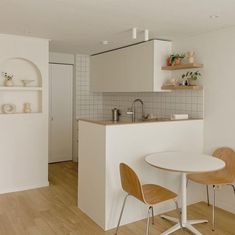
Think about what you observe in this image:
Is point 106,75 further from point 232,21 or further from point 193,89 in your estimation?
point 232,21

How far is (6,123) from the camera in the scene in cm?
388

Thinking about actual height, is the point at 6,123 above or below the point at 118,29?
below

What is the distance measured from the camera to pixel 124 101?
5297 mm

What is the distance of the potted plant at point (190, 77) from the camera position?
372 centimetres

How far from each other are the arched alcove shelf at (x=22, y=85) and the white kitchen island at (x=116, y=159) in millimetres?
1280

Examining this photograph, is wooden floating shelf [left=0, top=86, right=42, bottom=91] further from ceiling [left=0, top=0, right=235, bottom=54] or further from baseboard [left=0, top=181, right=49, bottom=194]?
baseboard [left=0, top=181, right=49, bottom=194]

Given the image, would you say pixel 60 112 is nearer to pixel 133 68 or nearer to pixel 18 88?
pixel 18 88

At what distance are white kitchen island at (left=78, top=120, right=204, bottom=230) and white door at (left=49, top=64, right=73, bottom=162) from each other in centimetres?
240

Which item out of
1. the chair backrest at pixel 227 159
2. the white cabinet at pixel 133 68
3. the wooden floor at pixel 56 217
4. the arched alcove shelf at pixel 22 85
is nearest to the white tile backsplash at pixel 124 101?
the white cabinet at pixel 133 68

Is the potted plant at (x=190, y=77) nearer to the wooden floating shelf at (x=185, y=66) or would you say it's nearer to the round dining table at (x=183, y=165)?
the wooden floating shelf at (x=185, y=66)

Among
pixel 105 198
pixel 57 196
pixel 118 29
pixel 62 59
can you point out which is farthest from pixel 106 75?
pixel 105 198

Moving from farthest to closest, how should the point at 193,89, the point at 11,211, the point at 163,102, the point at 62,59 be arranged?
the point at 62,59, the point at 163,102, the point at 193,89, the point at 11,211

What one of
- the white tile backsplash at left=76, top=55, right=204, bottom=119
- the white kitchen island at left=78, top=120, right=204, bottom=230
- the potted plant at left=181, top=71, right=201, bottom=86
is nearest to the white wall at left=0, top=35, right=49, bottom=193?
the white kitchen island at left=78, top=120, right=204, bottom=230

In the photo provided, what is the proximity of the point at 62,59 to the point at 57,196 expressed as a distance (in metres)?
2.82
